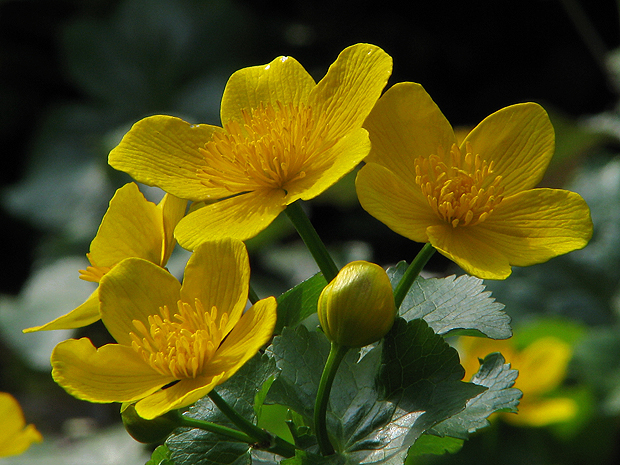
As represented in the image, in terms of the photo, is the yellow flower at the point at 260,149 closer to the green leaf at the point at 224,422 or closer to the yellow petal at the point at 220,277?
the yellow petal at the point at 220,277

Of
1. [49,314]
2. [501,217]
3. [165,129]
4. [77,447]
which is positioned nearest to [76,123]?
[49,314]

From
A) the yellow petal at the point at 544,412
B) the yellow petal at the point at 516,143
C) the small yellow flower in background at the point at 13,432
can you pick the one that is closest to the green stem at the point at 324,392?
the yellow petal at the point at 516,143

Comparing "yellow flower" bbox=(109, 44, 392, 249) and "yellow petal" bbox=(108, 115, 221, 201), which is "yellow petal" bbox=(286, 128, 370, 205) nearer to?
"yellow flower" bbox=(109, 44, 392, 249)

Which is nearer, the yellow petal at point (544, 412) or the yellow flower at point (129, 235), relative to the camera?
the yellow flower at point (129, 235)

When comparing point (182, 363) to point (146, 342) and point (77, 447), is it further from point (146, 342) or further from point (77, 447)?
point (77, 447)

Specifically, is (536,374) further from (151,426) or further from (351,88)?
(151,426)

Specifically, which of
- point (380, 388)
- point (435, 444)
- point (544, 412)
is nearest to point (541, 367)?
point (544, 412)

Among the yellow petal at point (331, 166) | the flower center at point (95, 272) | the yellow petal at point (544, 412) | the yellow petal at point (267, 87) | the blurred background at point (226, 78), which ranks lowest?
the yellow petal at point (544, 412)
